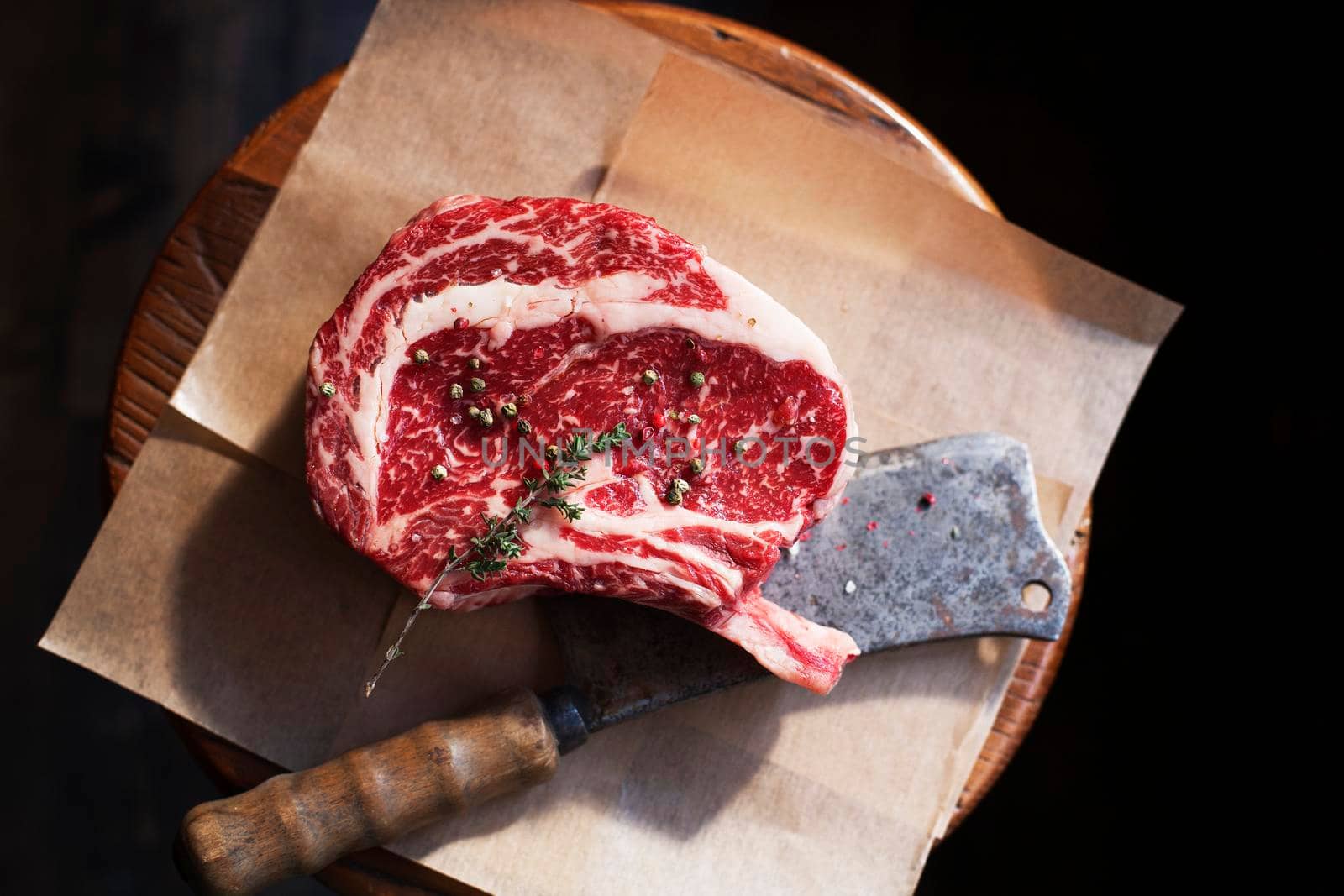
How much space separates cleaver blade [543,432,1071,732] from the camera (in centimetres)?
265

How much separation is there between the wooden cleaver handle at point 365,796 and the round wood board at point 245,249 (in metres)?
0.35

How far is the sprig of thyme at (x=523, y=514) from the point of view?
92.3 inches

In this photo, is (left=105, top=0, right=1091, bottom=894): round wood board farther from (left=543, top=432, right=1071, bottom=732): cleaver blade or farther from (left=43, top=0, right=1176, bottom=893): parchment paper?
(left=543, top=432, right=1071, bottom=732): cleaver blade

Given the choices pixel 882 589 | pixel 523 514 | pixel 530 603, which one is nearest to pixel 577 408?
pixel 523 514

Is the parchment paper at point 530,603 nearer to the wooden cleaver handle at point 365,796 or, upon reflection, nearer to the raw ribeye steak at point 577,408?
the wooden cleaver handle at point 365,796

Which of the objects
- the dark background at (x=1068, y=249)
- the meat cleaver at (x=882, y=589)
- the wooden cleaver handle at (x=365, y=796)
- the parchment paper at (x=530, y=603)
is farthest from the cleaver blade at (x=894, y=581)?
the dark background at (x=1068, y=249)

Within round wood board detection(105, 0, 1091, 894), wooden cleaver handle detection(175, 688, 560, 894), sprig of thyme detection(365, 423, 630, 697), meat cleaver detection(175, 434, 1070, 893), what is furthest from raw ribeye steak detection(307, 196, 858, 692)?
round wood board detection(105, 0, 1091, 894)

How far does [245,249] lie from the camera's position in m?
2.82

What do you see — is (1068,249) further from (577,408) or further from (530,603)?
(530,603)

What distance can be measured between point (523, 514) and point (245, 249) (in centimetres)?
120

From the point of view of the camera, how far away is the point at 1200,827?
3910 millimetres

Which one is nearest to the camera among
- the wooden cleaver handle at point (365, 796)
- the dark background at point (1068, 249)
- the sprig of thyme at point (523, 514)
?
the wooden cleaver handle at point (365, 796)

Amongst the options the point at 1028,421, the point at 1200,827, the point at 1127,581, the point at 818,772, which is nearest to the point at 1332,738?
the point at 1200,827

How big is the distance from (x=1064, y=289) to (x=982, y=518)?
71cm
